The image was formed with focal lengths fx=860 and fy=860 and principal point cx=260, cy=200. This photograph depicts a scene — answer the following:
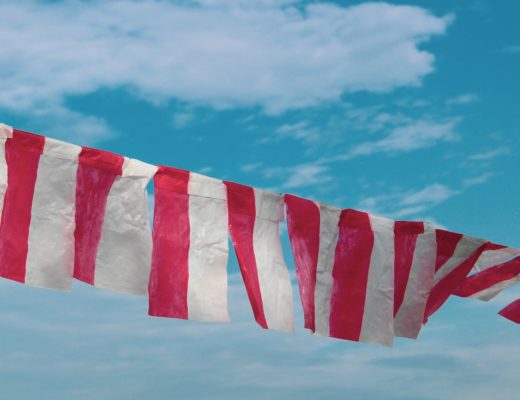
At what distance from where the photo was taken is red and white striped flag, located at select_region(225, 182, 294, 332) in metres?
5.47

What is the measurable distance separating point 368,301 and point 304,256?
0.60 meters

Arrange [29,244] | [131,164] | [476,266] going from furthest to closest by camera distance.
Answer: [476,266] → [131,164] → [29,244]

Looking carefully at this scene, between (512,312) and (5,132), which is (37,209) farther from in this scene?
(512,312)

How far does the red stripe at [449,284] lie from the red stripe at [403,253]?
35 cm

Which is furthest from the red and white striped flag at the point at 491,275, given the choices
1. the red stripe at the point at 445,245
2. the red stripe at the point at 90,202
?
the red stripe at the point at 90,202

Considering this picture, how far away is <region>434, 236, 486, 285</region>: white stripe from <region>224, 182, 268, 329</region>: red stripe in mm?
1725

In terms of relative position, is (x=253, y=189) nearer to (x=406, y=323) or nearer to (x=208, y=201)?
(x=208, y=201)

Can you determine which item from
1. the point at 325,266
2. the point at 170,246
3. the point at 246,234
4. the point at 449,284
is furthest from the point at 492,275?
the point at 170,246

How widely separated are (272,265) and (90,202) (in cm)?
132

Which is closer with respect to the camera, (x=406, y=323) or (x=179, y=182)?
(x=179, y=182)

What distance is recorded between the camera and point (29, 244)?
4.73 meters

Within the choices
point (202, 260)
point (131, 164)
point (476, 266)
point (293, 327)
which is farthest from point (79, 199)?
point (476, 266)

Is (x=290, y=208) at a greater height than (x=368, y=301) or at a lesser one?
greater

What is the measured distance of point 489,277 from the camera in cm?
696
